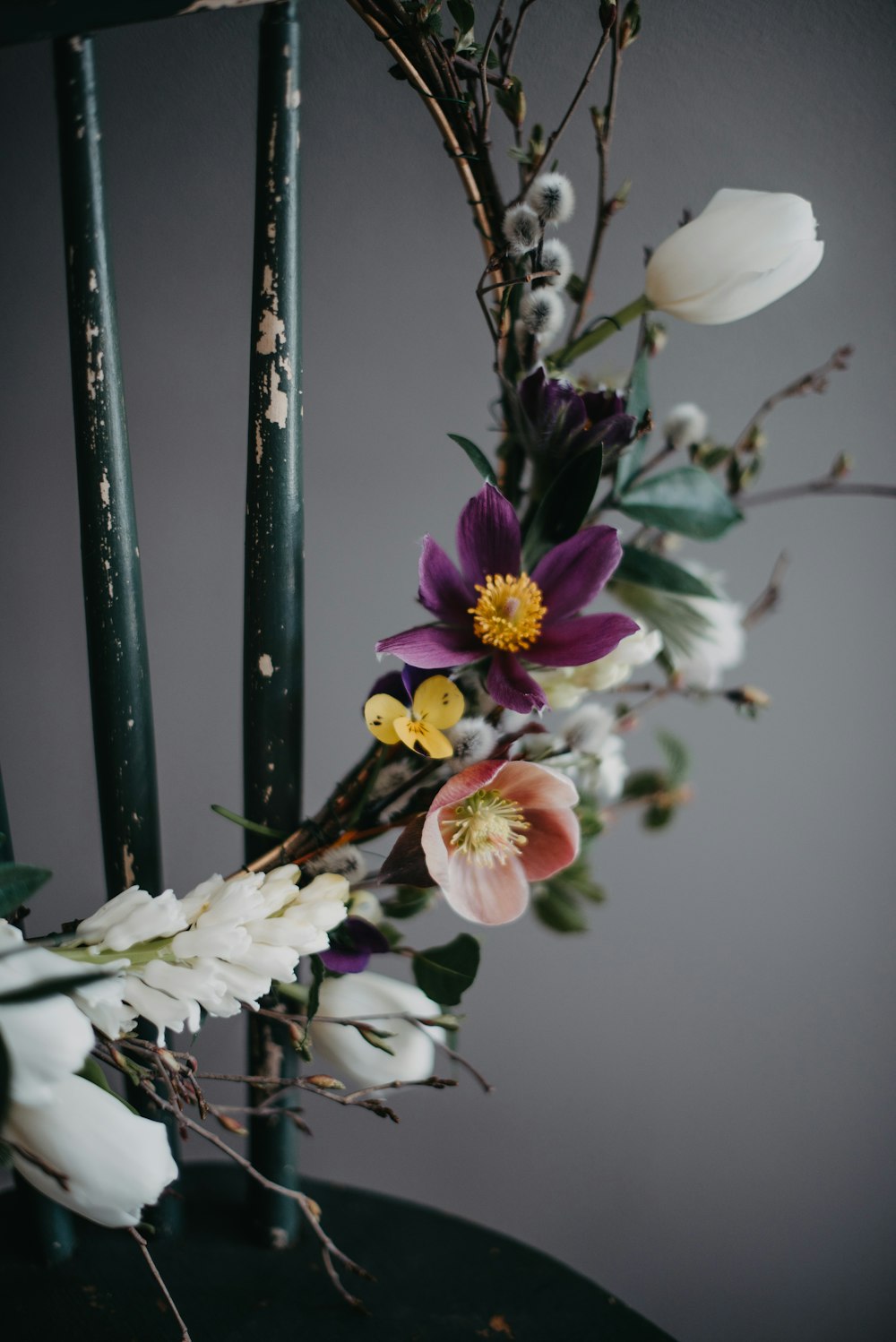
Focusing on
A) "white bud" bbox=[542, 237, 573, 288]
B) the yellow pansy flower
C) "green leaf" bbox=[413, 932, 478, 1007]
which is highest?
"white bud" bbox=[542, 237, 573, 288]

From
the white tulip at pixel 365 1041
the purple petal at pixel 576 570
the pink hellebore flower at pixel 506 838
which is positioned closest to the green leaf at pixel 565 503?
the purple petal at pixel 576 570

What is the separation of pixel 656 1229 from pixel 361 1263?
0.39 meters

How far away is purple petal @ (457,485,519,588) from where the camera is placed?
0.42 meters

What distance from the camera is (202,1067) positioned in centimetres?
79

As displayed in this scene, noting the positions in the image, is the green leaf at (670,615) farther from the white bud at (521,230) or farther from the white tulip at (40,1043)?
the white tulip at (40,1043)

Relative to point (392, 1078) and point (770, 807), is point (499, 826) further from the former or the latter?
point (770, 807)

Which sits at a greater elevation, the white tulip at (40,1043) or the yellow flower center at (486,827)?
the yellow flower center at (486,827)

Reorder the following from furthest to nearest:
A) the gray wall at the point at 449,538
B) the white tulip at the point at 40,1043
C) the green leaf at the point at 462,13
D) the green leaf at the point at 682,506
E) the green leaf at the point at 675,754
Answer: the green leaf at the point at 675,754, the gray wall at the point at 449,538, the green leaf at the point at 682,506, the green leaf at the point at 462,13, the white tulip at the point at 40,1043

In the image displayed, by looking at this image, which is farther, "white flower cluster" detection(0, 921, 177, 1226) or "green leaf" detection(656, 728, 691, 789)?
"green leaf" detection(656, 728, 691, 789)

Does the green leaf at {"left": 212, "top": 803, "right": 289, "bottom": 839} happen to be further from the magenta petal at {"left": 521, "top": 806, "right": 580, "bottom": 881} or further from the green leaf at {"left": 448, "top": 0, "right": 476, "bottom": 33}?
the green leaf at {"left": 448, "top": 0, "right": 476, "bottom": 33}

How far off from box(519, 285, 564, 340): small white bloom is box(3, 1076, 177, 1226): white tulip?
1.25 ft

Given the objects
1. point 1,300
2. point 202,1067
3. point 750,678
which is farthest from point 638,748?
point 1,300

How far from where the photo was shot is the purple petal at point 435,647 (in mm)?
408

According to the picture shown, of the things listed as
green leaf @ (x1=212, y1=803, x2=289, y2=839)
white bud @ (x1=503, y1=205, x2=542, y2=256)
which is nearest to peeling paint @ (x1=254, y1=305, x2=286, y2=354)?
white bud @ (x1=503, y1=205, x2=542, y2=256)
